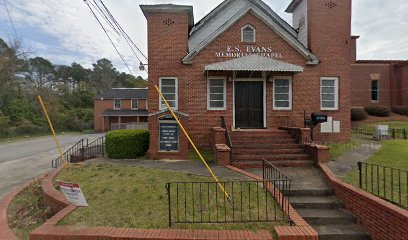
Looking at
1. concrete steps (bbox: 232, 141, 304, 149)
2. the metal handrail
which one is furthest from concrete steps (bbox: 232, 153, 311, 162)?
the metal handrail

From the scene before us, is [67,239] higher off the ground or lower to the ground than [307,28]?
lower

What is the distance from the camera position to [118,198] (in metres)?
5.59

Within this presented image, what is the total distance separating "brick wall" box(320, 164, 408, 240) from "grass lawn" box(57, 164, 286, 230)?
188cm

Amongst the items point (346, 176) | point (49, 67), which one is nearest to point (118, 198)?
point (346, 176)

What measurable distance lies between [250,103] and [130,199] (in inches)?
329

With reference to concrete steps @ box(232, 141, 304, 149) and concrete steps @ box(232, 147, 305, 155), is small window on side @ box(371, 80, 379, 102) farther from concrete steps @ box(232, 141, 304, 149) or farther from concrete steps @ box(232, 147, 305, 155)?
concrete steps @ box(232, 147, 305, 155)

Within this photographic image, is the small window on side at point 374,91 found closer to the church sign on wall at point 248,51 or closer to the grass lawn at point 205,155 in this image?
the church sign on wall at point 248,51

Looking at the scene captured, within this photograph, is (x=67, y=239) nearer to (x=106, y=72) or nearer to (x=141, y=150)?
(x=141, y=150)

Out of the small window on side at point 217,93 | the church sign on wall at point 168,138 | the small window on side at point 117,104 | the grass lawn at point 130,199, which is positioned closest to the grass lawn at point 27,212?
the grass lawn at point 130,199

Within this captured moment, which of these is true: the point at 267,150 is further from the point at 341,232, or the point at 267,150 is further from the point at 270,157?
the point at 341,232

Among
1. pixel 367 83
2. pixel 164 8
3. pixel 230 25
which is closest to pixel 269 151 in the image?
pixel 230 25

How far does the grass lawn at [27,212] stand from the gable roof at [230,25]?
8184 millimetres

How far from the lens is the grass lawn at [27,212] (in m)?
→ 5.01

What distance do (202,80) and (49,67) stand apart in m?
76.6
